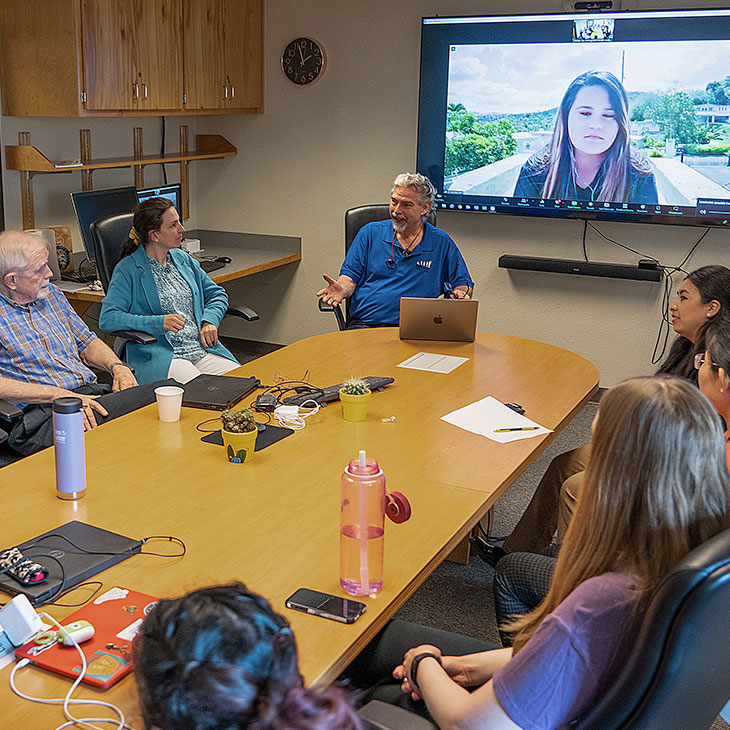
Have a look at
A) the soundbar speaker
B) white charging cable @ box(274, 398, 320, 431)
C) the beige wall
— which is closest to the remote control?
white charging cable @ box(274, 398, 320, 431)

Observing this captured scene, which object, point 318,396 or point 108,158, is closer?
point 318,396

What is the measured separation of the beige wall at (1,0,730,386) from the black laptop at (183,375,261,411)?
7.30ft

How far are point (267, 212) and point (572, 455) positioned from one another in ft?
10.8

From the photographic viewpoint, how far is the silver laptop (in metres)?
3.33

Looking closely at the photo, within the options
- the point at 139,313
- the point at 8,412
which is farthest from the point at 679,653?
the point at 139,313

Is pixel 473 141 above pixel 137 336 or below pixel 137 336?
above

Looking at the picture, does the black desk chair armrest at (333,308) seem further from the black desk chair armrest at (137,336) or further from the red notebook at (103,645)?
the red notebook at (103,645)

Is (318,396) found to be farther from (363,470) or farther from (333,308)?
(333,308)

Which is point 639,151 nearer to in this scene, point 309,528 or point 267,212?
point 267,212

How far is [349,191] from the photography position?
529 cm

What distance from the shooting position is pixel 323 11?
16.6 feet

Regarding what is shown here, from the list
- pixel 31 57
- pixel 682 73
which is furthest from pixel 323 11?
pixel 682 73

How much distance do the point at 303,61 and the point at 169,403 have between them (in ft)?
11.1

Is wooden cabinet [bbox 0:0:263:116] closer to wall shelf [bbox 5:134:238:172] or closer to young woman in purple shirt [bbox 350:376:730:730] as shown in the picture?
wall shelf [bbox 5:134:238:172]
